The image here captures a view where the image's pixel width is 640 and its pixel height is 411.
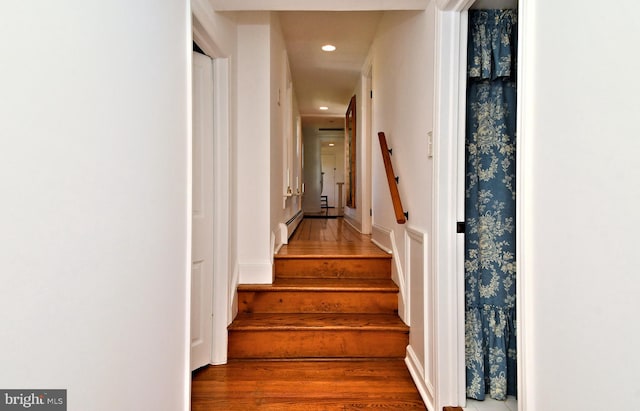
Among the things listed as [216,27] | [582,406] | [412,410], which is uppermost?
[216,27]

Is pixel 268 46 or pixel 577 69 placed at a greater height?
pixel 268 46

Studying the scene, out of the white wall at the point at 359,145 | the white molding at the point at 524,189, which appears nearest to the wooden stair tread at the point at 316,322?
the white molding at the point at 524,189

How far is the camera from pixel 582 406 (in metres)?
0.85

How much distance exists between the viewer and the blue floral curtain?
6.46 feet

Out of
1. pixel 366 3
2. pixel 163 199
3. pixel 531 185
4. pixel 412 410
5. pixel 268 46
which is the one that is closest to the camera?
pixel 531 185

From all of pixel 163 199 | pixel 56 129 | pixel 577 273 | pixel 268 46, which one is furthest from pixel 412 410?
pixel 268 46

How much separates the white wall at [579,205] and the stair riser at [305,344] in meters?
1.62

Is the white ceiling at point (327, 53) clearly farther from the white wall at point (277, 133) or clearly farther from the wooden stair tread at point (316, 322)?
the wooden stair tread at point (316, 322)

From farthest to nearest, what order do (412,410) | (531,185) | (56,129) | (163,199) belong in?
(412,410) → (163,199) → (531,185) → (56,129)

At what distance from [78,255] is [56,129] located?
30cm

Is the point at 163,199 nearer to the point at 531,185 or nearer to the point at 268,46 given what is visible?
the point at 531,185

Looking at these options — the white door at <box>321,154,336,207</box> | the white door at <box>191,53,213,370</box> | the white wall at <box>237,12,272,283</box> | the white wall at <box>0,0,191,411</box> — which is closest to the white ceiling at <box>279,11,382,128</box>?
the white wall at <box>237,12,272,283</box>

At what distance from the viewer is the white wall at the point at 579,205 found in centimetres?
73

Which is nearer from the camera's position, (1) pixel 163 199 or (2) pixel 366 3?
(1) pixel 163 199
